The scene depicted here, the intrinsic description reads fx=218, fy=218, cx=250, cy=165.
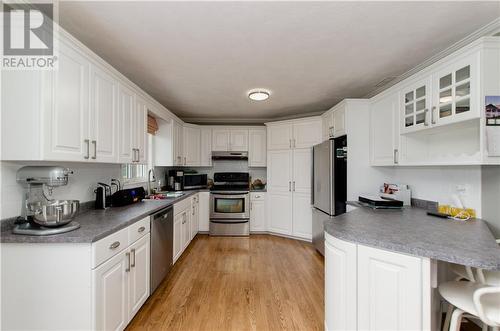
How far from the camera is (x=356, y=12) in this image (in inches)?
60.8

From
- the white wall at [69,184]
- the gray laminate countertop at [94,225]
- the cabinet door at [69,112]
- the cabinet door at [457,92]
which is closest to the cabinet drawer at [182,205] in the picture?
the gray laminate countertop at [94,225]

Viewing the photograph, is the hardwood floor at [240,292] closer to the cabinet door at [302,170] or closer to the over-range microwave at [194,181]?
the cabinet door at [302,170]

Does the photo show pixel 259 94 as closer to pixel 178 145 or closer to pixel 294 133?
pixel 294 133


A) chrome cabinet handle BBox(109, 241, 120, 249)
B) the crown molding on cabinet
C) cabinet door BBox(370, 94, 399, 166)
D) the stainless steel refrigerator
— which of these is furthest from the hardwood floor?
the crown molding on cabinet

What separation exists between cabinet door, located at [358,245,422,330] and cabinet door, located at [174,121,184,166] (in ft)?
10.8

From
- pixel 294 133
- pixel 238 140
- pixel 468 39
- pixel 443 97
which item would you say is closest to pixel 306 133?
pixel 294 133

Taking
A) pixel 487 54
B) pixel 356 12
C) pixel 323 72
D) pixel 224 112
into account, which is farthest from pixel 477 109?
pixel 224 112

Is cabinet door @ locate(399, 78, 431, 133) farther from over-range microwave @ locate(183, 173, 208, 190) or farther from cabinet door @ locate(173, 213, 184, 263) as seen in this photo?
over-range microwave @ locate(183, 173, 208, 190)

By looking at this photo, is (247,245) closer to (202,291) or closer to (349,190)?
(202,291)

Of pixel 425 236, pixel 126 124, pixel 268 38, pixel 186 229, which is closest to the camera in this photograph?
pixel 425 236

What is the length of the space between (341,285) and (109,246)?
5.27ft

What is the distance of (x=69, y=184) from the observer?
1964 millimetres

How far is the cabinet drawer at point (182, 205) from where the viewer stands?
119 inches

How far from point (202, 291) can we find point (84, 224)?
1.39 m
